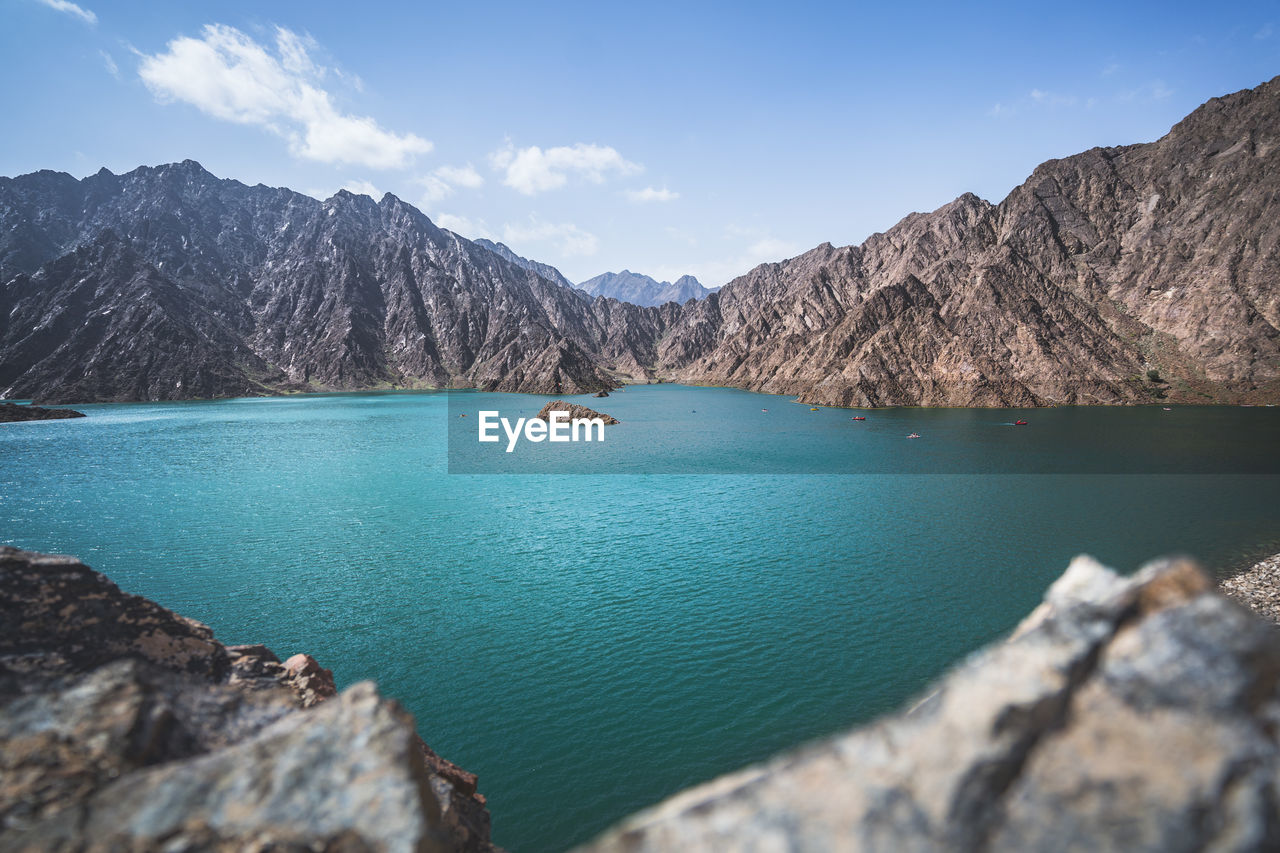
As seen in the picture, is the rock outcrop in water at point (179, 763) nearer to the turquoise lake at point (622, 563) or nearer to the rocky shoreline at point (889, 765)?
the rocky shoreline at point (889, 765)

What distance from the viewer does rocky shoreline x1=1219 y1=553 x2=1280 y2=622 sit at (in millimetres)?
28984

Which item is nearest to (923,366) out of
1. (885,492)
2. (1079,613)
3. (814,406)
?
(814,406)

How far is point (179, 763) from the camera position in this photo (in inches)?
239

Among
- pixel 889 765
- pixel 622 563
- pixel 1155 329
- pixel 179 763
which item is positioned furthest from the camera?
pixel 1155 329

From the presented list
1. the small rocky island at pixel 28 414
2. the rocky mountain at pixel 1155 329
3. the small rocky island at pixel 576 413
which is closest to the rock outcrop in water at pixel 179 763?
the small rocky island at pixel 576 413

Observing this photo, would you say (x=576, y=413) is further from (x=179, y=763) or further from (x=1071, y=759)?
(x=1071, y=759)

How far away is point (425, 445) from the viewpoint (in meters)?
104

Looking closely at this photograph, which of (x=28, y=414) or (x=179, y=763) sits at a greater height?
(x=179, y=763)

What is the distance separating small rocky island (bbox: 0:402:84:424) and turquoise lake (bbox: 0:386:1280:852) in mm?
97423

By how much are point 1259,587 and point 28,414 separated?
9779 inches

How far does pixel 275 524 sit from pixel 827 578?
48675 millimetres

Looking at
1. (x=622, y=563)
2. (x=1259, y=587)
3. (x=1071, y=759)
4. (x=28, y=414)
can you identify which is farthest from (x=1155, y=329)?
(x=28, y=414)

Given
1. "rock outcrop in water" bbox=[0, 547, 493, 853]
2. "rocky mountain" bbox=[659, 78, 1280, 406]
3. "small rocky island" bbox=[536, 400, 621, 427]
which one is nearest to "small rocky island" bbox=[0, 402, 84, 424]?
"small rocky island" bbox=[536, 400, 621, 427]

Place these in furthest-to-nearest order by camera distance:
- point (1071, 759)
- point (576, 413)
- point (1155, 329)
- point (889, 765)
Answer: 1. point (1155, 329)
2. point (576, 413)
3. point (889, 765)
4. point (1071, 759)
